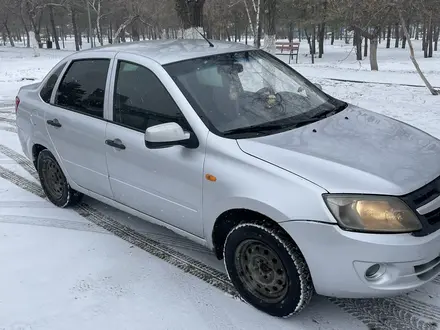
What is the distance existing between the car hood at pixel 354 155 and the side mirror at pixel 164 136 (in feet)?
1.36

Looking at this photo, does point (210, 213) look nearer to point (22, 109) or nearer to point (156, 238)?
point (156, 238)

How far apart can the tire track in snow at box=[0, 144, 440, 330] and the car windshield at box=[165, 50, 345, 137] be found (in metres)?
1.14

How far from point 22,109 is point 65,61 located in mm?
868

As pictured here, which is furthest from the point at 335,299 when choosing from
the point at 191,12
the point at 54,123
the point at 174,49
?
the point at 191,12

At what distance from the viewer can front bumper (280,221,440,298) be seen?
8.06 feet

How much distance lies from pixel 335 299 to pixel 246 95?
1614mm

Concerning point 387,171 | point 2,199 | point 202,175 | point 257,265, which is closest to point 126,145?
point 202,175

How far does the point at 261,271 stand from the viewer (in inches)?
115

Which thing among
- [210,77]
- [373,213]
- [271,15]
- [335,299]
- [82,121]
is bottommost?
[335,299]

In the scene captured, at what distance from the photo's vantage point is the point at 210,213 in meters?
3.08

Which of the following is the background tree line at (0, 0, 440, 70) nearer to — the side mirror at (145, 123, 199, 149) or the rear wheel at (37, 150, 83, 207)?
the rear wheel at (37, 150, 83, 207)

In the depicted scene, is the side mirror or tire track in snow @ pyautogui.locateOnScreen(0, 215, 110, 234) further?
tire track in snow @ pyautogui.locateOnScreen(0, 215, 110, 234)

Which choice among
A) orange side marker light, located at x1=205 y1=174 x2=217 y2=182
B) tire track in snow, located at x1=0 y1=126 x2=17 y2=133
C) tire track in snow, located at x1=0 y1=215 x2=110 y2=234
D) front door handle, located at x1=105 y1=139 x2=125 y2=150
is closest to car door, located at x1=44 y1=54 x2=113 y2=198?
front door handle, located at x1=105 y1=139 x2=125 y2=150

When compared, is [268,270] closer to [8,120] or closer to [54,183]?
[54,183]
